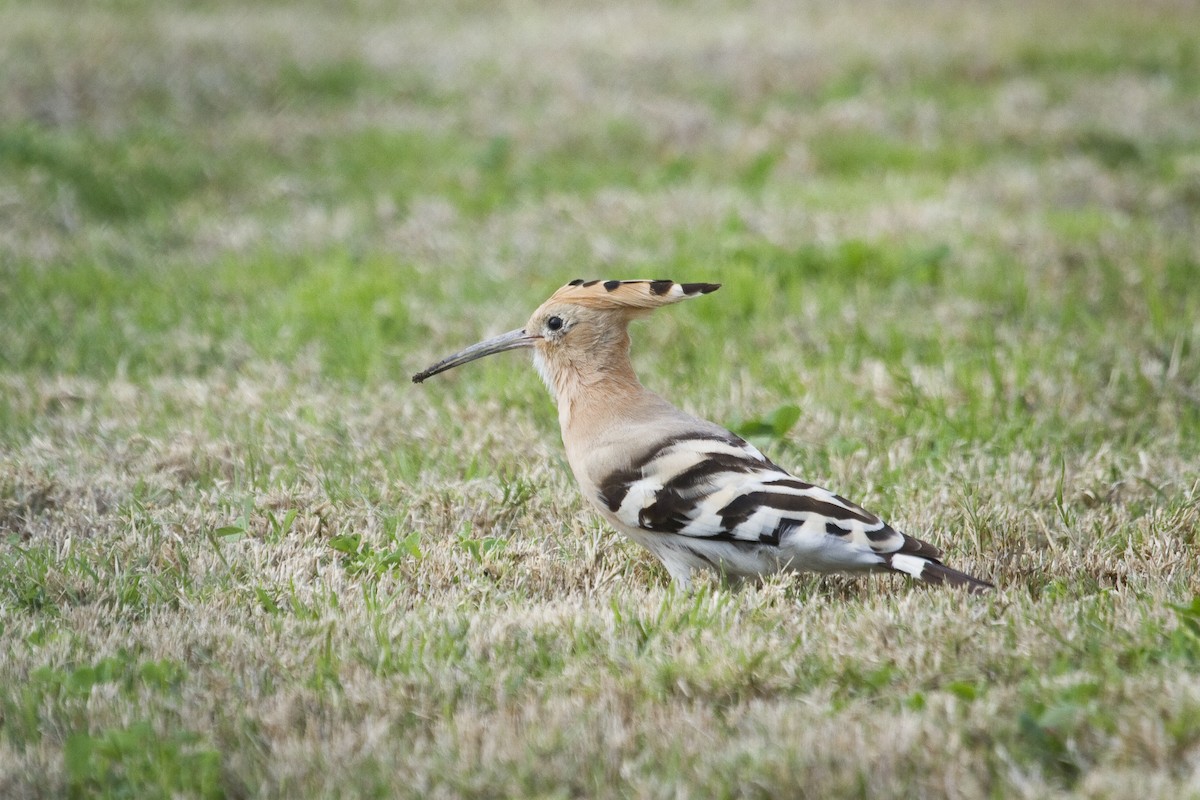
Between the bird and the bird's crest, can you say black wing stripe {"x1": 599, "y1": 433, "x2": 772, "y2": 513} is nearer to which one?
the bird

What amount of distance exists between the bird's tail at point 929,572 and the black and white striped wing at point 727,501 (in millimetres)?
30

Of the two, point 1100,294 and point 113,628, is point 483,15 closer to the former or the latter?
point 1100,294

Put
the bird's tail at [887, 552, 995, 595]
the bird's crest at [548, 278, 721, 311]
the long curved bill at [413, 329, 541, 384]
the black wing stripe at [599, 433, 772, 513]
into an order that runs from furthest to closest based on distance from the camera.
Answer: the long curved bill at [413, 329, 541, 384]
the bird's crest at [548, 278, 721, 311]
the black wing stripe at [599, 433, 772, 513]
the bird's tail at [887, 552, 995, 595]

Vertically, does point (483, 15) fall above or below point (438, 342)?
above

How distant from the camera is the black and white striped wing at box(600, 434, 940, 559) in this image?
3.29m

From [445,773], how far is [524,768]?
0.15 m

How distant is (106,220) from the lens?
779 centimetres

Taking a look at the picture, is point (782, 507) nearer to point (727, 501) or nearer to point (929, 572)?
point (727, 501)

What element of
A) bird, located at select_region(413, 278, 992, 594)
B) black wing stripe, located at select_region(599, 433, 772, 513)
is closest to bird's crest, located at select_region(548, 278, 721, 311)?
bird, located at select_region(413, 278, 992, 594)

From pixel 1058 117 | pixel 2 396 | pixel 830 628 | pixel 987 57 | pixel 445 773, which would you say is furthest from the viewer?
pixel 987 57

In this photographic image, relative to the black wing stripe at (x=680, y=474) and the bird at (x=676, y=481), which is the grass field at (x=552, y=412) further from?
the black wing stripe at (x=680, y=474)

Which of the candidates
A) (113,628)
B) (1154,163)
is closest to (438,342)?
(113,628)

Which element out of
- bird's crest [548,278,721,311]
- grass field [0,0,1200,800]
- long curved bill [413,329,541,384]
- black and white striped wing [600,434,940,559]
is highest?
bird's crest [548,278,721,311]

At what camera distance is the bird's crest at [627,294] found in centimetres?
372
